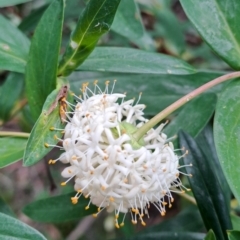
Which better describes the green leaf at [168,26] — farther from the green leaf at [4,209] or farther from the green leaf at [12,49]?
the green leaf at [4,209]

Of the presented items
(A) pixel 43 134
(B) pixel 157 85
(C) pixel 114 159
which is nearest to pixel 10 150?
(A) pixel 43 134

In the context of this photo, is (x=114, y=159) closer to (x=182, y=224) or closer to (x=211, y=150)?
(x=211, y=150)

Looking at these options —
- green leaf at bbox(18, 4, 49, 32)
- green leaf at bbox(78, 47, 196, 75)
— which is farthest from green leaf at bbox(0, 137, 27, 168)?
green leaf at bbox(18, 4, 49, 32)

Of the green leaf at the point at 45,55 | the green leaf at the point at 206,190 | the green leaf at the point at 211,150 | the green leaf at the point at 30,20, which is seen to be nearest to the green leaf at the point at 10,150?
the green leaf at the point at 45,55

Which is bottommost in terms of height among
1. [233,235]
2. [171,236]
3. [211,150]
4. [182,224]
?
[182,224]

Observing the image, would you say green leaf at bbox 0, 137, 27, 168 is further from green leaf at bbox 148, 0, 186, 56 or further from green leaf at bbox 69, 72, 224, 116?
green leaf at bbox 148, 0, 186, 56

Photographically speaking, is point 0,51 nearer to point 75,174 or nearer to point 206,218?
point 75,174
